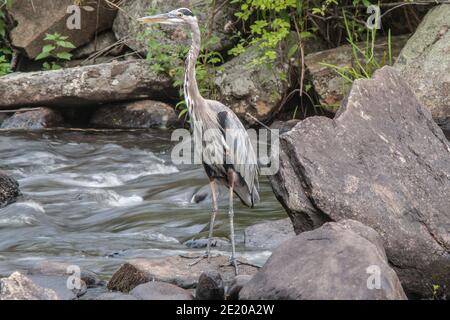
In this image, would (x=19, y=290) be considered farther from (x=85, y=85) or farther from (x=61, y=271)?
(x=85, y=85)

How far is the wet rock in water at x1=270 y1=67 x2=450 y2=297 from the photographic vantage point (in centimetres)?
538

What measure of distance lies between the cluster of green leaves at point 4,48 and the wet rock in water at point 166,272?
23.7ft

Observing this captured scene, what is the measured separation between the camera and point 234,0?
10.5 meters

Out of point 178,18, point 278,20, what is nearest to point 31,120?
point 278,20

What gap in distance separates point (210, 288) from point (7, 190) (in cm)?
375

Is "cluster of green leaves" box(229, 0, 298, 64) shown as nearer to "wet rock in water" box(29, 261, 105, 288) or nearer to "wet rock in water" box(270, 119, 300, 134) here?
"wet rock in water" box(270, 119, 300, 134)

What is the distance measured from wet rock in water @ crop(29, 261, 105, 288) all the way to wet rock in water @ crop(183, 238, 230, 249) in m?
1.29

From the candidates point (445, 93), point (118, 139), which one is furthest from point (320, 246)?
point (118, 139)

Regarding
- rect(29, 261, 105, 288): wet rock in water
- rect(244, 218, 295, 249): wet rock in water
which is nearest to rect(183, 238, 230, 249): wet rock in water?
rect(244, 218, 295, 249): wet rock in water

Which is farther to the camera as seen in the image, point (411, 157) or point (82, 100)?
point (82, 100)
